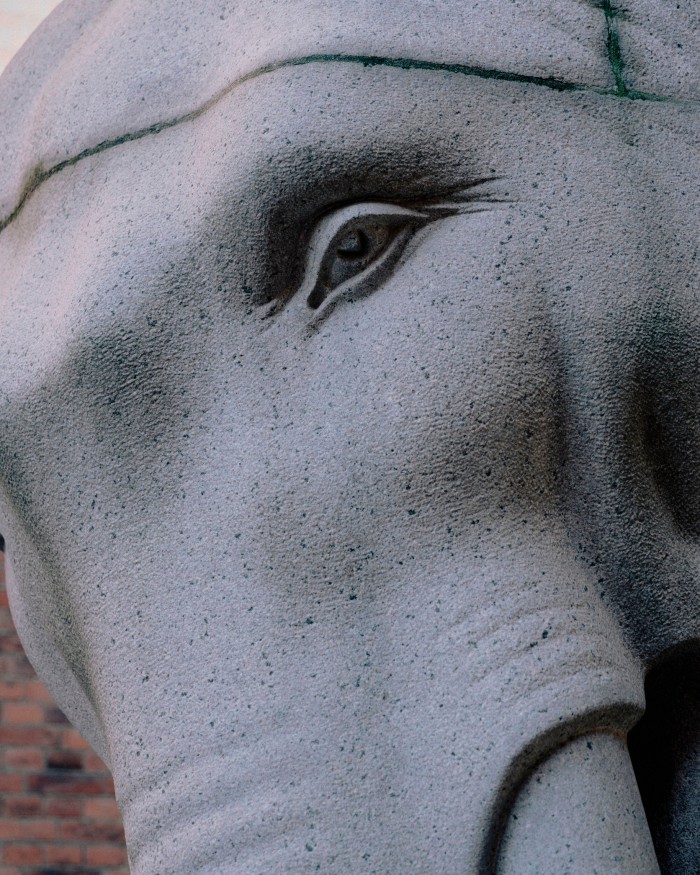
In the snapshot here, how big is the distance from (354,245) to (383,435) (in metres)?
0.16

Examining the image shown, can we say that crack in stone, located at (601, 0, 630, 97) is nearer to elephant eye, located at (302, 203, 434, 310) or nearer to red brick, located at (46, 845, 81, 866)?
elephant eye, located at (302, 203, 434, 310)

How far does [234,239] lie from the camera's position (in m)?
1.04

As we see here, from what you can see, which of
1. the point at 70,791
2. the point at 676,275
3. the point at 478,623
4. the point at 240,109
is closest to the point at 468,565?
the point at 478,623

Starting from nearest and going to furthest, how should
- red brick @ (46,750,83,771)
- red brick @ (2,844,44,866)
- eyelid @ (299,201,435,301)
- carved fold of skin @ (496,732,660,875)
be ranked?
carved fold of skin @ (496,732,660,875) < eyelid @ (299,201,435,301) < red brick @ (2,844,44,866) < red brick @ (46,750,83,771)

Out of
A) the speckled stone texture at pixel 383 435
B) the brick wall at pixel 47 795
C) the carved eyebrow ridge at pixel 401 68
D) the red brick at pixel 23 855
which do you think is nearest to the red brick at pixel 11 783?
the brick wall at pixel 47 795

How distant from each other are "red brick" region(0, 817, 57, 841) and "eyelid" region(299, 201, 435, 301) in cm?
226

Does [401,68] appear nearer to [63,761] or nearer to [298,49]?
[298,49]

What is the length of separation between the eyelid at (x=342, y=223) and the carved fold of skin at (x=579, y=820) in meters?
0.40

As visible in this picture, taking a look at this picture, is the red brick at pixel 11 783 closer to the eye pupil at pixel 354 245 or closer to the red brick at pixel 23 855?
the red brick at pixel 23 855

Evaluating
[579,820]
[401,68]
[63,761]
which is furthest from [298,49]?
[63,761]

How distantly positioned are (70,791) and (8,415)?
6.95ft

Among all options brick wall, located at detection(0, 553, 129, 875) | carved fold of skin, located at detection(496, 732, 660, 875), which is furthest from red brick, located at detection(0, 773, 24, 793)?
carved fold of skin, located at detection(496, 732, 660, 875)

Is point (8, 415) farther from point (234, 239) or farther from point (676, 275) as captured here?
point (676, 275)

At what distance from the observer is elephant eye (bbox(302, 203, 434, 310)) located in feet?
3.42
